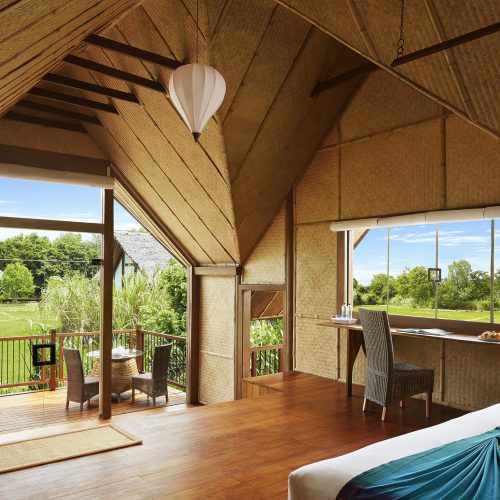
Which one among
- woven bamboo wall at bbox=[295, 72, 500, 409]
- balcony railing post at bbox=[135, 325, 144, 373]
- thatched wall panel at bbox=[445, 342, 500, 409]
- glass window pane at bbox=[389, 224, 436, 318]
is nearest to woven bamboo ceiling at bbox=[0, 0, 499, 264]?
woven bamboo wall at bbox=[295, 72, 500, 409]

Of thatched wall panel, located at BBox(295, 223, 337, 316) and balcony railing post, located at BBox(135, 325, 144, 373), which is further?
balcony railing post, located at BBox(135, 325, 144, 373)

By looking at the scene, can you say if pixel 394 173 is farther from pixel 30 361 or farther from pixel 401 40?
pixel 30 361

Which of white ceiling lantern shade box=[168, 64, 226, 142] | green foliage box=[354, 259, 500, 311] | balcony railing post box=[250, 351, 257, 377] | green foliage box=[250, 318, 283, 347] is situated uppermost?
white ceiling lantern shade box=[168, 64, 226, 142]

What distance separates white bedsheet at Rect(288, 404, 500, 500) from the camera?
1.92 m

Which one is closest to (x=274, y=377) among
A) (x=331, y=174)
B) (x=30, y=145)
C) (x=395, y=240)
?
(x=395, y=240)

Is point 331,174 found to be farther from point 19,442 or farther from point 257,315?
point 19,442

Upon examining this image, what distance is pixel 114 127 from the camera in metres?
5.84

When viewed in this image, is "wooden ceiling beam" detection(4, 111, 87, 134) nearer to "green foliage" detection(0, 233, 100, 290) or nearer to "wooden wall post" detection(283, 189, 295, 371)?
"green foliage" detection(0, 233, 100, 290)

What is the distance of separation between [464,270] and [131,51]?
12.4 ft

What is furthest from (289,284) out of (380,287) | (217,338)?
(217,338)

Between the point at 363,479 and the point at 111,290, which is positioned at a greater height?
the point at 111,290

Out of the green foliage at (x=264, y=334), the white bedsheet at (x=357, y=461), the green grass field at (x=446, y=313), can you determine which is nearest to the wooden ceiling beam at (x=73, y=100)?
the green grass field at (x=446, y=313)

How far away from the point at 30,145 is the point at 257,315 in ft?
13.9

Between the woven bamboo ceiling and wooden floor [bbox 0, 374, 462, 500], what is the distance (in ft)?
7.86
